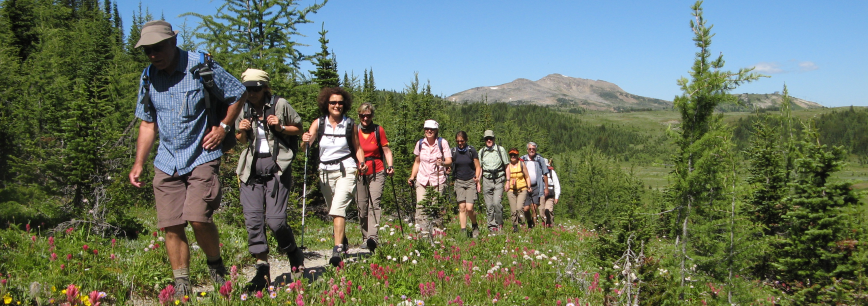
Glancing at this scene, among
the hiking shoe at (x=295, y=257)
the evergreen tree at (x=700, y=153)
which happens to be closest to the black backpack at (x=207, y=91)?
the hiking shoe at (x=295, y=257)

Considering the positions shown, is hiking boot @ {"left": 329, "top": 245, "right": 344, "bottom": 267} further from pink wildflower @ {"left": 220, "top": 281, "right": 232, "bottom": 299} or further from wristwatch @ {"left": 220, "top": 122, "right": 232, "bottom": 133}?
wristwatch @ {"left": 220, "top": 122, "right": 232, "bottom": 133}

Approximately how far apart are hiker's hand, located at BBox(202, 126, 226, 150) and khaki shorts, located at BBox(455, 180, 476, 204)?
5.91 meters

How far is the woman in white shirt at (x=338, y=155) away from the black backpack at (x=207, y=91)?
5.38ft

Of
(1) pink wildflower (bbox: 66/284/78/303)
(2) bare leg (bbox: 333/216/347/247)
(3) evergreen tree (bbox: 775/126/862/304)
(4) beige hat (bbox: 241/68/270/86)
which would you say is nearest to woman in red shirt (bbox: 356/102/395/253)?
(2) bare leg (bbox: 333/216/347/247)

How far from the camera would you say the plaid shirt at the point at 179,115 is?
372 cm

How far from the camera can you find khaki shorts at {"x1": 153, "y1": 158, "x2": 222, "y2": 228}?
369 centimetres

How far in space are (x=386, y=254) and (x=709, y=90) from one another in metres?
4.66

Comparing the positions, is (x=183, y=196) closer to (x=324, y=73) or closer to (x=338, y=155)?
(x=338, y=155)

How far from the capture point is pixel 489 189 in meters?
10.3

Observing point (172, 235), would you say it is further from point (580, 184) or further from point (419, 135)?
point (580, 184)

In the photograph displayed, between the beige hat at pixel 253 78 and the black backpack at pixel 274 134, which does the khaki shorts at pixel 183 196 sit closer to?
the black backpack at pixel 274 134

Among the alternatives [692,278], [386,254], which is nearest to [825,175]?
[692,278]

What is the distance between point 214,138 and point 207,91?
1.29 ft

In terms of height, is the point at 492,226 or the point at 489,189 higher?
the point at 489,189
